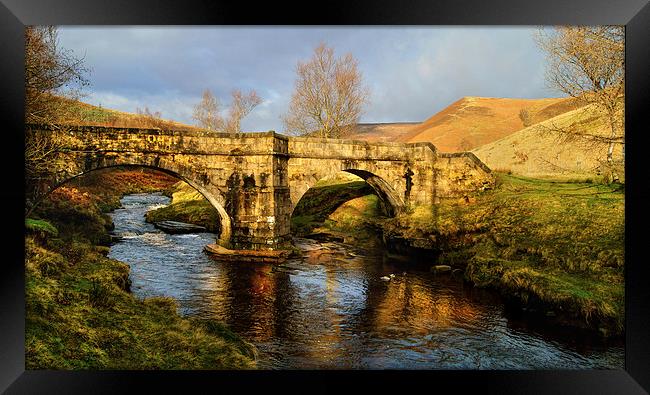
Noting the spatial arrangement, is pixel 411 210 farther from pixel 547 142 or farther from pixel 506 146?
pixel 506 146

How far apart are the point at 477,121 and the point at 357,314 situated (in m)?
50.6

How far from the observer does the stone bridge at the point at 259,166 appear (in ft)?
50.6

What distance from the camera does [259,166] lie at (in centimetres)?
1817

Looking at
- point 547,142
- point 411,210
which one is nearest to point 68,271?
point 411,210

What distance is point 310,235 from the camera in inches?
998

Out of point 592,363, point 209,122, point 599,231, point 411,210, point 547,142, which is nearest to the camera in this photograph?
point 592,363

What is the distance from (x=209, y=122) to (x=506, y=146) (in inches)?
1217

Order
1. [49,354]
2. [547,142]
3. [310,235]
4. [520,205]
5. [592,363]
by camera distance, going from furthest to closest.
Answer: [547,142] → [310,235] → [520,205] → [592,363] → [49,354]

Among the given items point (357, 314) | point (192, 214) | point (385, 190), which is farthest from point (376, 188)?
point (192, 214)

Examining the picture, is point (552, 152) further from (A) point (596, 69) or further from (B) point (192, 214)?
(B) point (192, 214)

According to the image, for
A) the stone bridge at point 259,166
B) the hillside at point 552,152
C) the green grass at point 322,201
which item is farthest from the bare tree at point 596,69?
the green grass at point 322,201

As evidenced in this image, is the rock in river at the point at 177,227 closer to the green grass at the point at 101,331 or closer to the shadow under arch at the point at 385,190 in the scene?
the shadow under arch at the point at 385,190

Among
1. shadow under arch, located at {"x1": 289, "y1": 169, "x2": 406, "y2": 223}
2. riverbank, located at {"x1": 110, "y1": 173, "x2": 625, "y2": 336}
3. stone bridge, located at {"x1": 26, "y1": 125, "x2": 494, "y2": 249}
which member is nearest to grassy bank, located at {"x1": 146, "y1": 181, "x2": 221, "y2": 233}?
riverbank, located at {"x1": 110, "y1": 173, "x2": 625, "y2": 336}
